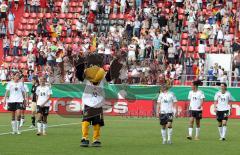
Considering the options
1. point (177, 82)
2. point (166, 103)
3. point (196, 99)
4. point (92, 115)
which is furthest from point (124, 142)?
point (177, 82)

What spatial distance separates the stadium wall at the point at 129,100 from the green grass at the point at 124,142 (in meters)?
5.89

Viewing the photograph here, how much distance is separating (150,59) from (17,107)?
18274mm

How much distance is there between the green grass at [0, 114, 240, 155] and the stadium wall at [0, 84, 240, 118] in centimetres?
589

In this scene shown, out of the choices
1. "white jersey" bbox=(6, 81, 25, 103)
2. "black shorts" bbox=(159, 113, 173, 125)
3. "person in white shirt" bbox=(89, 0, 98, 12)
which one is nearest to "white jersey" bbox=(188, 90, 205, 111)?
"black shorts" bbox=(159, 113, 173, 125)

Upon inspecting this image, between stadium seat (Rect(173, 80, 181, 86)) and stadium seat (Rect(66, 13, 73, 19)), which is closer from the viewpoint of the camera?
stadium seat (Rect(173, 80, 181, 86))

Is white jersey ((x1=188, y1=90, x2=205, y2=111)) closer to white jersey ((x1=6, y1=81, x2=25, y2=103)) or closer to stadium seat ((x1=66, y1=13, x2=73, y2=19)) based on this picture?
white jersey ((x1=6, y1=81, x2=25, y2=103))

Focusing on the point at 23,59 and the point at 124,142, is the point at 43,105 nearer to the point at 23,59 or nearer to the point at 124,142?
the point at 124,142

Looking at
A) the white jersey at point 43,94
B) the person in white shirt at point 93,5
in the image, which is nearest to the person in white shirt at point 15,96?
the white jersey at point 43,94

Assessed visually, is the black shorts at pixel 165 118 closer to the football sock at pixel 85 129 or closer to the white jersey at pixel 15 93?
the football sock at pixel 85 129

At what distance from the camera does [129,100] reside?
44000 millimetres

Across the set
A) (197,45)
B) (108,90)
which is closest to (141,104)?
A: (108,90)

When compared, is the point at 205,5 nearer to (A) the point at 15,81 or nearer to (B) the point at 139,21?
(B) the point at 139,21

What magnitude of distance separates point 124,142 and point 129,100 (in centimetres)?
1790

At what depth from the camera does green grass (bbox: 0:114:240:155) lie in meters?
22.8
